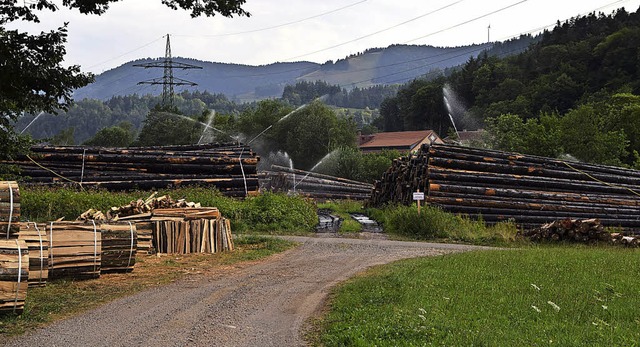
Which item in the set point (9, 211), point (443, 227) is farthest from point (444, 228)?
point (9, 211)

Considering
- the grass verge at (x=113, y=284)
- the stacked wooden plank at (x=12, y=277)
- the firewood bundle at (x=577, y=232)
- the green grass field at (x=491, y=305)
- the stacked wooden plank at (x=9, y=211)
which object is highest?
the stacked wooden plank at (x=9, y=211)

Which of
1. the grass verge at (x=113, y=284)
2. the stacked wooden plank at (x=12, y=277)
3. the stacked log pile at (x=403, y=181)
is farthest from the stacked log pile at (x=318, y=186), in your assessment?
the stacked wooden plank at (x=12, y=277)

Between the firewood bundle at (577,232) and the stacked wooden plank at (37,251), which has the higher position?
the stacked wooden plank at (37,251)

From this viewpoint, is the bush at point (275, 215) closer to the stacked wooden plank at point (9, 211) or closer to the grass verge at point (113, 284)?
the grass verge at point (113, 284)

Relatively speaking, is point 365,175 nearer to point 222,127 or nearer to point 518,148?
Answer: point 518,148

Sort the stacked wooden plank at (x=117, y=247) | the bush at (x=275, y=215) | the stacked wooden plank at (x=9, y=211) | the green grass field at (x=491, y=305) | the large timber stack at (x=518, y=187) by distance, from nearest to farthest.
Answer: the green grass field at (x=491, y=305)
the stacked wooden plank at (x=9, y=211)
the stacked wooden plank at (x=117, y=247)
the bush at (x=275, y=215)
the large timber stack at (x=518, y=187)

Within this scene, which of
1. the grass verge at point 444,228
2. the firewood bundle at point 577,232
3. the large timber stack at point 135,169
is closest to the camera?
the firewood bundle at point 577,232

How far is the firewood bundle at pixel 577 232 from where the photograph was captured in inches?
878

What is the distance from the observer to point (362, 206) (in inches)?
1567

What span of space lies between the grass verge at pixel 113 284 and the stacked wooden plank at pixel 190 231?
47 cm

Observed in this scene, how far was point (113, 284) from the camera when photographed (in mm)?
12969

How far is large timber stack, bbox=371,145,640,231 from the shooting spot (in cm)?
2730

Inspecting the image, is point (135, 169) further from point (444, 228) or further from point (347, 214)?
point (444, 228)

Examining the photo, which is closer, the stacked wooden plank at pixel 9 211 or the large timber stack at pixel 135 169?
the stacked wooden plank at pixel 9 211
